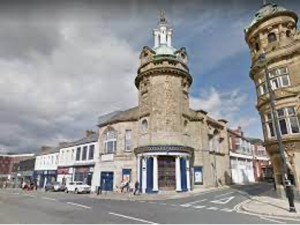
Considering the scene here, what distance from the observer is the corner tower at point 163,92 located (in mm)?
25109

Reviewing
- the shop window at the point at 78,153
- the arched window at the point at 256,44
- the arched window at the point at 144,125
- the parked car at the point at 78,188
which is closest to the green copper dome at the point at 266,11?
the arched window at the point at 256,44

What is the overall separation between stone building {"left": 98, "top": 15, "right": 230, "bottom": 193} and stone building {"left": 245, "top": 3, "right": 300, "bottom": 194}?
31.9 ft

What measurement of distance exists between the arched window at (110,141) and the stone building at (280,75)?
1797 cm

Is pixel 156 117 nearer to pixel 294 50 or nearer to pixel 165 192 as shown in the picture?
pixel 165 192

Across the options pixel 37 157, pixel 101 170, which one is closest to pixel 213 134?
pixel 101 170

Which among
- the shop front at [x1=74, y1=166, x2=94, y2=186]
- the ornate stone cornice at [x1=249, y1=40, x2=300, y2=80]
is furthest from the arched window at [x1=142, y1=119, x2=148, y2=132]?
the ornate stone cornice at [x1=249, y1=40, x2=300, y2=80]

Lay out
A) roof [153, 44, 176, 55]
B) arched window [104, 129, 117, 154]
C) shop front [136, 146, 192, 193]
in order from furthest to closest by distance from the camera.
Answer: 1. roof [153, 44, 176, 55]
2. arched window [104, 129, 117, 154]
3. shop front [136, 146, 192, 193]

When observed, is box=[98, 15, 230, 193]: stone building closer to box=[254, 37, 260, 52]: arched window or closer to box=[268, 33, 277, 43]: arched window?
box=[254, 37, 260, 52]: arched window

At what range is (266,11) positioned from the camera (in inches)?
714

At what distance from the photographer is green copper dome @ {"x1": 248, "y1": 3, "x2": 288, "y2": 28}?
17359mm

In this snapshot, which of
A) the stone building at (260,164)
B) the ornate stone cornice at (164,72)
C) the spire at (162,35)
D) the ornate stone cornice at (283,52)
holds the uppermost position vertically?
the spire at (162,35)

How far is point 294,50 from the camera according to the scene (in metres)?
15.6

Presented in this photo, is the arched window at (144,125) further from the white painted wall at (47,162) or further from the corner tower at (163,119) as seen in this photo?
the white painted wall at (47,162)

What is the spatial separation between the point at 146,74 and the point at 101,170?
1399 cm
